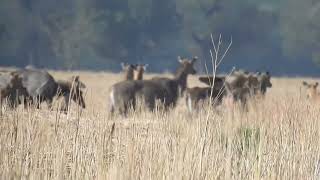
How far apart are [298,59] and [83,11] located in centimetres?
2061

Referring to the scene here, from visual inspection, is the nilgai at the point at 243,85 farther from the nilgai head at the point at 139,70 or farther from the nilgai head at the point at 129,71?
the nilgai head at the point at 129,71

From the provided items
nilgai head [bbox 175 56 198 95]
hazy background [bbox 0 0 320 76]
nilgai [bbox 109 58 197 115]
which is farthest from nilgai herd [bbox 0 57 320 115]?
hazy background [bbox 0 0 320 76]

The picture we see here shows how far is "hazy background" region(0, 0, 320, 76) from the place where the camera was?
79.6 m

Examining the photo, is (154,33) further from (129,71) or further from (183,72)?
(183,72)

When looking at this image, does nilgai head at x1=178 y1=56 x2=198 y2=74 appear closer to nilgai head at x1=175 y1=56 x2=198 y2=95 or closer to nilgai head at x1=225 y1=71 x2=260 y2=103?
nilgai head at x1=175 y1=56 x2=198 y2=95

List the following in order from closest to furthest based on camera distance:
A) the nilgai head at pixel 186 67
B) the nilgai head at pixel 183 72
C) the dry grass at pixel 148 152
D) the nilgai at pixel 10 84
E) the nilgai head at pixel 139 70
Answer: the dry grass at pixel 148 152 < the nilgai at pixel 10 84 < the nilgai head at pixel 183 72 < the nilgai head at pixel 186 67 < the nilgai head at pixel 139 70

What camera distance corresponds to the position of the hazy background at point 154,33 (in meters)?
79.6

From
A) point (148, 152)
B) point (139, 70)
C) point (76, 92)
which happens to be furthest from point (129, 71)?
point (148, 152)

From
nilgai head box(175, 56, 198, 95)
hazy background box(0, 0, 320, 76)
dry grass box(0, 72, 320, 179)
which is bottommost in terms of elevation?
dry grass box(0, 72, 320, 179)

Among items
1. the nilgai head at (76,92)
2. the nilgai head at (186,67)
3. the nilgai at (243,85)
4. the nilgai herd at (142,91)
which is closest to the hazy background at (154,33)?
the nilgai head at (186,67)

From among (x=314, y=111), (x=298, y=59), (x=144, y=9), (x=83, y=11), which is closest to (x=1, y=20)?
(x=83, y=11)

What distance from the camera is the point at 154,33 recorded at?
8569 centimetres

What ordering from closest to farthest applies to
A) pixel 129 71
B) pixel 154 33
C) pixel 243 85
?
pixel 243 85
pixel 129 71
pixel 154 33

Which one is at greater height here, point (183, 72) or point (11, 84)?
point (183, 72)
